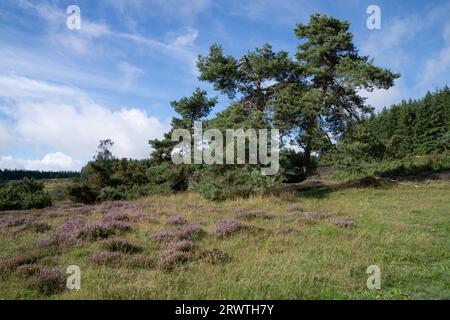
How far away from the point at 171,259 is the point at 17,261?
3551 mm

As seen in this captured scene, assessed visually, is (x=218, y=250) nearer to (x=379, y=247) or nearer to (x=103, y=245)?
(x=103, y=245)

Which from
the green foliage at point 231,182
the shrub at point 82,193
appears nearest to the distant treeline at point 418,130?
the green foliage at point 231,182

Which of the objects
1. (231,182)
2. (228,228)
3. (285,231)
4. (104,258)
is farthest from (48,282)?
(231,182)

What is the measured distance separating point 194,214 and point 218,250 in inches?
267

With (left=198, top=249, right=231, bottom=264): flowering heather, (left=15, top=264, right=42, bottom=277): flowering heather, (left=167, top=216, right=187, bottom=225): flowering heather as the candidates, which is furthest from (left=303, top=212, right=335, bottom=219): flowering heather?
(left=15, top=264, right=42, bottom=277): flowering heather

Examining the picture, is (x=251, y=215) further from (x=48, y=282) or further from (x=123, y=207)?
(x=48, y=282)

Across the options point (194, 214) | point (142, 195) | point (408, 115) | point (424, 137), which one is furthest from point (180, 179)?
point (408, 115)

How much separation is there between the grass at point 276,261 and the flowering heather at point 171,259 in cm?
7

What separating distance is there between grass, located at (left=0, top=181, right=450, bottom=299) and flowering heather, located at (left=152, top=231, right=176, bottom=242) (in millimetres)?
195

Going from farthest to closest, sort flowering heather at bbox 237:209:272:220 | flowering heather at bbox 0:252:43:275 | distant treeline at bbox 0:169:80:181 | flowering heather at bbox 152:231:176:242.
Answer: distant treeline at bbox 0:169:80:181, flowering heather at bbox 237:209:272:220, flowering heather at bbox 152:231:176:242, flowering heather at bbox 0:252:43:275

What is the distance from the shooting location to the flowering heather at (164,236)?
33.7 feet

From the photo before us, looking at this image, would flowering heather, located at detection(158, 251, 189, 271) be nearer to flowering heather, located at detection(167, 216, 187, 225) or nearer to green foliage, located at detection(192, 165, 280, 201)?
flowering heather, located at detection(167, 216, 187, 225)

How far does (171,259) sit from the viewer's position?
789 centimetres

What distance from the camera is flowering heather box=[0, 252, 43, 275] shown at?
295 inches
